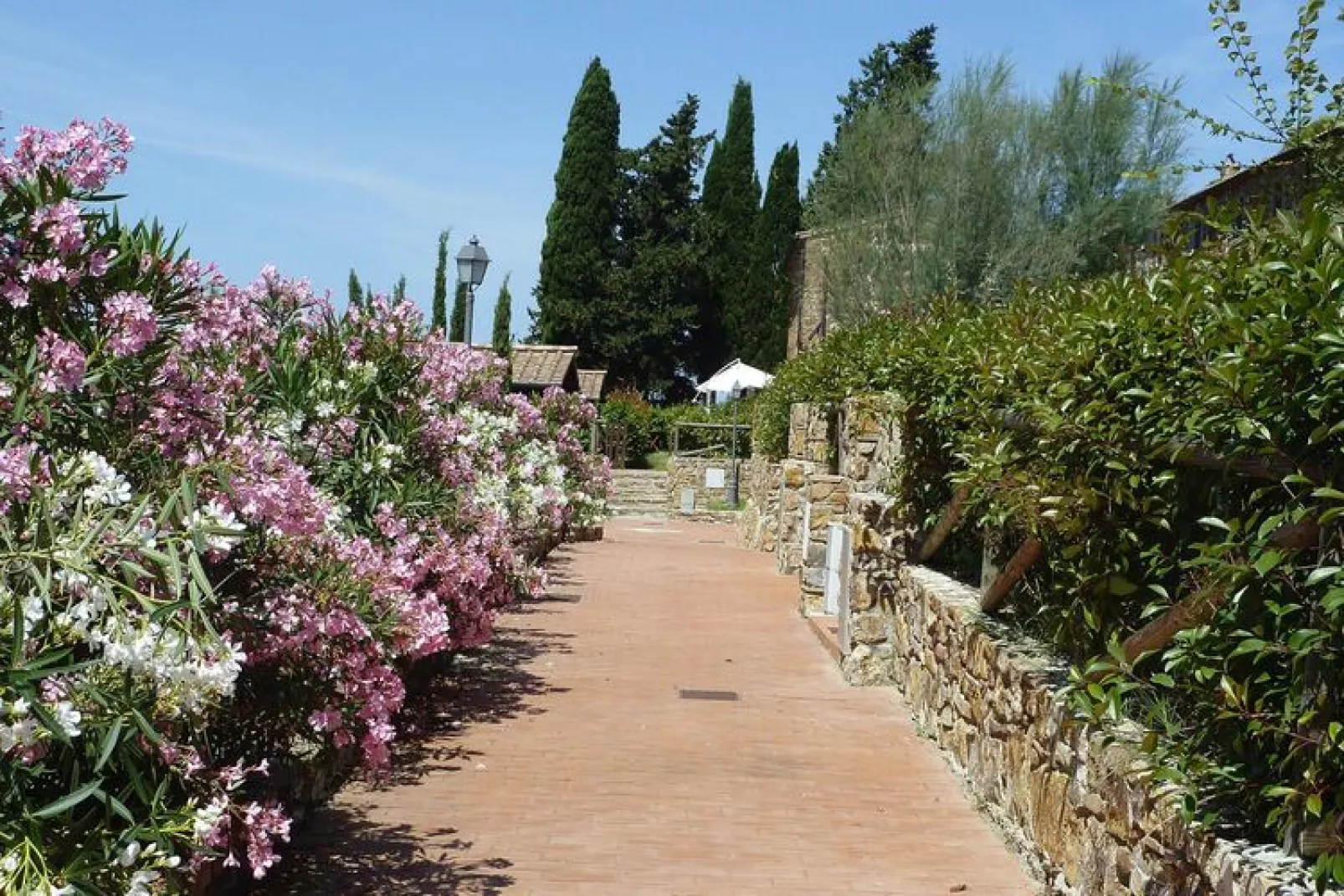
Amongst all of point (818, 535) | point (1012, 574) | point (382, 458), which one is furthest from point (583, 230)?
point (1012, 574)

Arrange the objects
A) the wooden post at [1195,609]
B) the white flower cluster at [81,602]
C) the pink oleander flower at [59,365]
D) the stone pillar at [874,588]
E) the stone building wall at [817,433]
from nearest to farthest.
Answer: the white flower cluster at [81,602], the wooden post at [1195,609], the pink oleander flower at [59,365], the stone pillar at [874,588], the stone building wall at [817,433]

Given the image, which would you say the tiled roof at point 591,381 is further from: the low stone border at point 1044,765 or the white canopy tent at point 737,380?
the low stone border at point 1044,765

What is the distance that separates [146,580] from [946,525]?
6555 mm

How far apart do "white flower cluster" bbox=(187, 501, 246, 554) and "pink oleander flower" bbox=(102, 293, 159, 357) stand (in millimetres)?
679

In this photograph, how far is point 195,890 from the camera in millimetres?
4812

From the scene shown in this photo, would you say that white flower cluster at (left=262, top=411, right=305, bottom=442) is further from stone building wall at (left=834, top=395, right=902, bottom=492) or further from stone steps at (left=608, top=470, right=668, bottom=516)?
stone steps at (left=608, top=470, right=668, bottom=516)

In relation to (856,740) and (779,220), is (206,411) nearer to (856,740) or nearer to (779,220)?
(856,740)

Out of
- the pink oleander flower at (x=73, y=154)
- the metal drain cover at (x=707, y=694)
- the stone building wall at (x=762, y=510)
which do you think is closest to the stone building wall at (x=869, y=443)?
the metal drain cover at (x=707, y=694)

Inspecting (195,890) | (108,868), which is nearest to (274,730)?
(195,890)

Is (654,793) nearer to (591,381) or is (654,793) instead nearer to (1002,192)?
(1002,192)

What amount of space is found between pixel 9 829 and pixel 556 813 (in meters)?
4.28

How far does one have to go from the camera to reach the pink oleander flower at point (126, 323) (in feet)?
14.0

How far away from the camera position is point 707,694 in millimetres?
11047

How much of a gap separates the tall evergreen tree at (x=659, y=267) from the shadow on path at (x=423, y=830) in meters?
40.6
